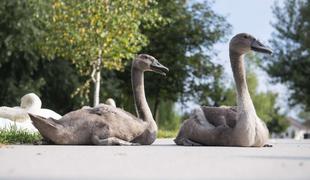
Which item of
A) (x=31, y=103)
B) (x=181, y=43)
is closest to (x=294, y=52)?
(x=181, y=43)

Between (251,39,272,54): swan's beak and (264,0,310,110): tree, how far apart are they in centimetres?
3052

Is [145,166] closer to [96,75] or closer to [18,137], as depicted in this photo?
[18,137]

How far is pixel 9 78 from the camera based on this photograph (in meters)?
37.7

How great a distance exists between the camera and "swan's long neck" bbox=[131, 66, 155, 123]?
13.7m

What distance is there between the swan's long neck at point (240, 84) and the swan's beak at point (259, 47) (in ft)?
1.31

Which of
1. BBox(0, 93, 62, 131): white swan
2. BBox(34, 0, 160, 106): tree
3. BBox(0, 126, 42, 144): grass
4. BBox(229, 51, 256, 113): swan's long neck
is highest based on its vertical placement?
BBox(34, 0, 160, 106): tree

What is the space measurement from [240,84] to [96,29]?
14683mm

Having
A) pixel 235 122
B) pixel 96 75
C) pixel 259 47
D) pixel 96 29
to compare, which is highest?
pixel 96 29

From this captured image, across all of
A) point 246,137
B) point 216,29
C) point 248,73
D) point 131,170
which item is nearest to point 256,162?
point 131,170

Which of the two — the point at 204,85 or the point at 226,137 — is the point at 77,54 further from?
the point at 204,85

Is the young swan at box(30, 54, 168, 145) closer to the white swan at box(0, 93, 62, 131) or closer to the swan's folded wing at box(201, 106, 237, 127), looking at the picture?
the swan's folded wing at box(201, 106, 237, 127)

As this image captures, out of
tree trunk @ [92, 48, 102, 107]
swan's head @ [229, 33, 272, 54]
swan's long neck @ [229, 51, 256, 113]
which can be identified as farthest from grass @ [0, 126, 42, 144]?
tree trunk @ [92, 48, 102, 107]

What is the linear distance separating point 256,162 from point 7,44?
86.8 feet

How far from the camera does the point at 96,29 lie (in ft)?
89.1
